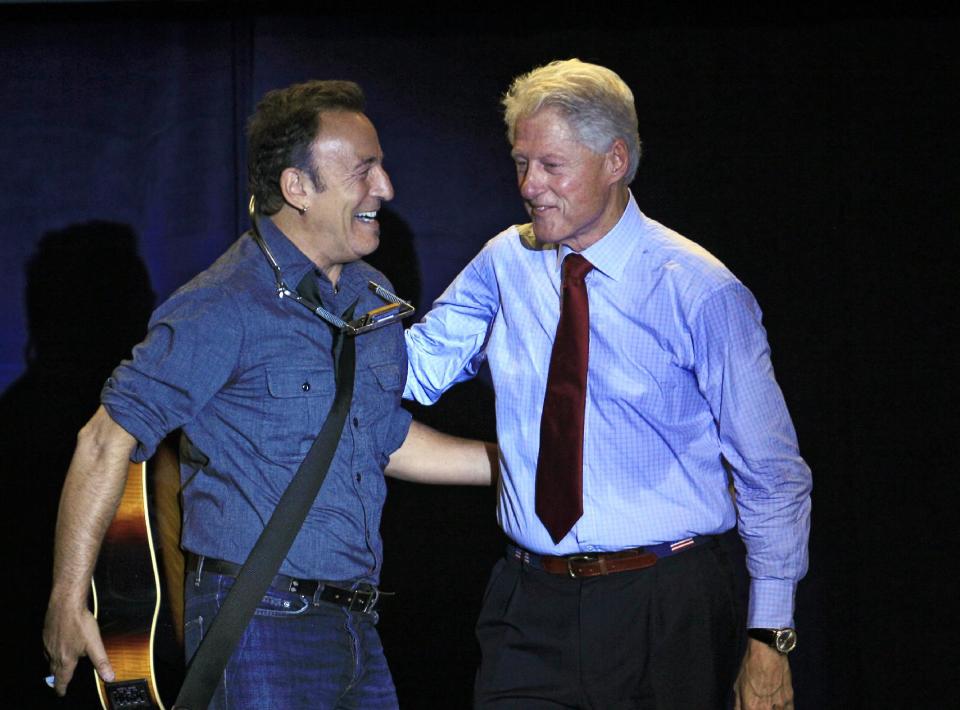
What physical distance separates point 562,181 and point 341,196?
1.58 feet

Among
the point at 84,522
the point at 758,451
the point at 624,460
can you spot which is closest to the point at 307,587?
the point at 84,522

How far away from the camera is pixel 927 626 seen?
361cm

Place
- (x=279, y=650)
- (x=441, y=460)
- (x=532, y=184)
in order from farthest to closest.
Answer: (x=441, y=460) < (x=532, y=184) < (x=279, y=650)

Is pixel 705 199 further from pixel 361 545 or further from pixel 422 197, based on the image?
pixel 361 545

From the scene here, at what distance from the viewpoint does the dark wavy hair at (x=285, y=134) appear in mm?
2689

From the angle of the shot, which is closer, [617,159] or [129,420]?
[129,420]

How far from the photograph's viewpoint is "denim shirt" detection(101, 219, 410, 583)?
7.75 feet

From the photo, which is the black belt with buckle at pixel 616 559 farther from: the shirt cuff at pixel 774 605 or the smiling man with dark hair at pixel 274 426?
the smiling man with dark hair at pixel 274 426

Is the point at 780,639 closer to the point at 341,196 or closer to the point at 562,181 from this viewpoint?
the point at 562,181

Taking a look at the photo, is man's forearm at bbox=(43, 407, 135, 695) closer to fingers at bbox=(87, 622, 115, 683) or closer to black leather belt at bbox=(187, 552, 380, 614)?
fingers at bbox=(87, 622, 115, 683)

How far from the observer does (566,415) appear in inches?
106

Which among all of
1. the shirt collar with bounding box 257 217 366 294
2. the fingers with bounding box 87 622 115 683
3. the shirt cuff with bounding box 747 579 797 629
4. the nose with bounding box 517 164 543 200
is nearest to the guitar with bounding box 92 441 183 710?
the fingers with bounding box 87 622 115 683

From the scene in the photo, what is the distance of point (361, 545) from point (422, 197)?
1.40 m

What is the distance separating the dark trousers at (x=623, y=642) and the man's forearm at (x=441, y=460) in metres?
0.44
